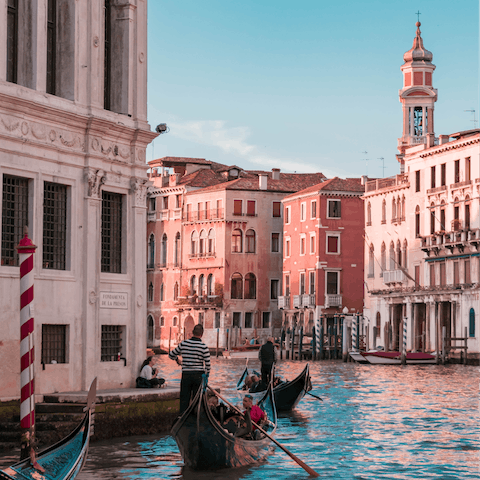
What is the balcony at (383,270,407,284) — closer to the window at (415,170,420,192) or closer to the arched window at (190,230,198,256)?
the window at (415,170,420,192)

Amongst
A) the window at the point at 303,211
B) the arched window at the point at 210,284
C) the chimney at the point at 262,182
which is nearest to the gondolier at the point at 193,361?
the window at the point at 303,211

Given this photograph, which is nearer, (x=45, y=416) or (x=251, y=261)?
(x=45, y=416)

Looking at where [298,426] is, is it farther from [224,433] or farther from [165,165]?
[165,165]

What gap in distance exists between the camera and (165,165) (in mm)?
66938

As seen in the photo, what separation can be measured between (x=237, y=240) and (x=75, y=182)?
150 feet

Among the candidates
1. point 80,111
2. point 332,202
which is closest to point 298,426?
point 80,111

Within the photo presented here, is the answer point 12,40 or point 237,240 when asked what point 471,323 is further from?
point 12,40

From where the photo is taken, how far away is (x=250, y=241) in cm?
6138

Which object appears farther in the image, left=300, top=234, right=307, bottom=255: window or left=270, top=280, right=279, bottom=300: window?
left=270, top=280, right=279, bottom=300: window

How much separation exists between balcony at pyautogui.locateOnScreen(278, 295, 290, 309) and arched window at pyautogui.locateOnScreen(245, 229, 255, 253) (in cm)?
362

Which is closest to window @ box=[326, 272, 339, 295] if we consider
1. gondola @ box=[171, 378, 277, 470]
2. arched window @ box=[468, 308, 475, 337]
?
arched window @ box=[468, 308, 475, 337]

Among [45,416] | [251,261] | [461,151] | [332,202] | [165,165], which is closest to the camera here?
[45,416]

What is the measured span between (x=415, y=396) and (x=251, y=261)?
37.0 metres

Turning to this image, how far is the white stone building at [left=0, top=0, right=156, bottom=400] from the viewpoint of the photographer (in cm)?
1448
